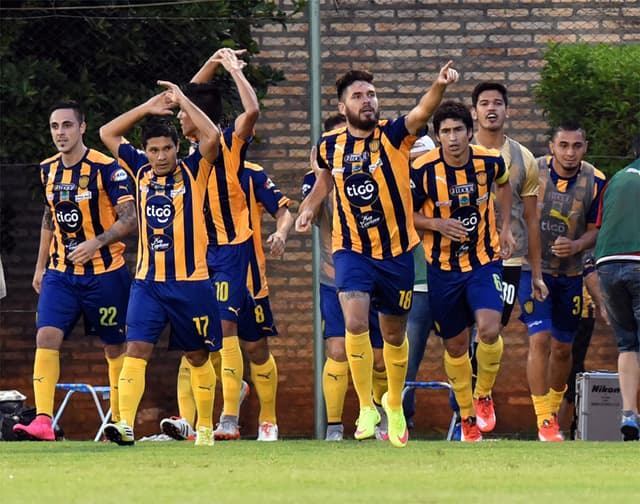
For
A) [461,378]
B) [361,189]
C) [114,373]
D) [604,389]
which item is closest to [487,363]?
[461,378]

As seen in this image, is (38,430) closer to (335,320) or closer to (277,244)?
(277,244)

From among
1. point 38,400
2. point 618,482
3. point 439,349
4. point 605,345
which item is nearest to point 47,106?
point 38,400

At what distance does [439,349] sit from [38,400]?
3.60 metres

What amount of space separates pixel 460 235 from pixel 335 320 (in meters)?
1.63

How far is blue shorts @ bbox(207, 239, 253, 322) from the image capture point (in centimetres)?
1143

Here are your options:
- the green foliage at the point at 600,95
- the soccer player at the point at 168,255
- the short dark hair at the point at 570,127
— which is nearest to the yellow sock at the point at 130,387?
the soccer player at the point at 168,255

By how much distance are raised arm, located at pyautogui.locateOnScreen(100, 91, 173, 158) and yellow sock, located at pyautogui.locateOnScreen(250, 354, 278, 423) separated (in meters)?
2.29

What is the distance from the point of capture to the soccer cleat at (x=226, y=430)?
462 inches

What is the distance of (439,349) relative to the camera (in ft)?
43.6

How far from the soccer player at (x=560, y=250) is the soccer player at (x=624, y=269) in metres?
0.68

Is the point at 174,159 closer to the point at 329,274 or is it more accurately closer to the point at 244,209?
the point at 244,209

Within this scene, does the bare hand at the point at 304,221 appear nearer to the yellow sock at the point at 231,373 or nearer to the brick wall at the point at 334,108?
the yellow sock at the point at 231,373

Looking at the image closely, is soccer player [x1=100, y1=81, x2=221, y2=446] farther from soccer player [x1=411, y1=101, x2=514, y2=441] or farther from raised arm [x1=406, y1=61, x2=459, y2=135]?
soccer player [x1=411, y1=101, x2=514, y2=441]

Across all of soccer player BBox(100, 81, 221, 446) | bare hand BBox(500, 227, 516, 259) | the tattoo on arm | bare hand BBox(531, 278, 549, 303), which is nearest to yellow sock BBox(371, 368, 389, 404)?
bare hand BBox(531, 278, 549, 303)
